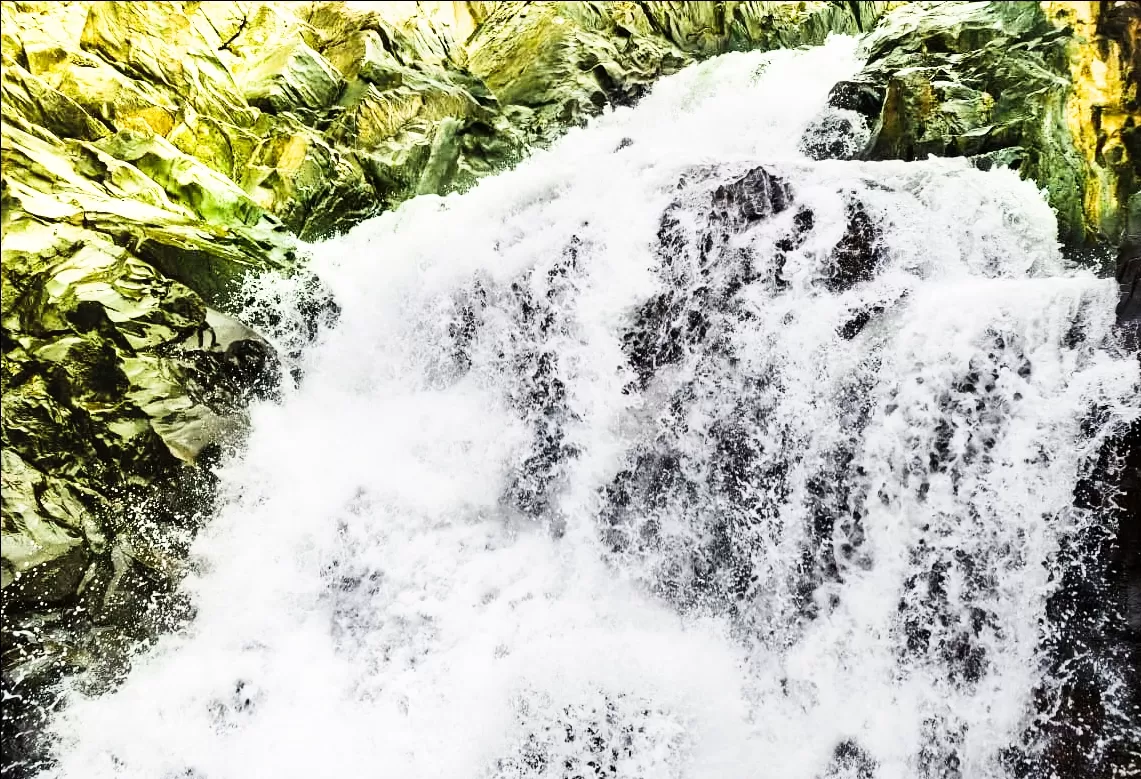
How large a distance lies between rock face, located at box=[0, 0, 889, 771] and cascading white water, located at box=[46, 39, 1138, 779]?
0.62 metres

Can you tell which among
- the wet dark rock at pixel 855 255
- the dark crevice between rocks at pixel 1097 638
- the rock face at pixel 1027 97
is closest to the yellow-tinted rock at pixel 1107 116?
the rock face at pixel 1027 97

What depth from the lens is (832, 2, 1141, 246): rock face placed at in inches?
237

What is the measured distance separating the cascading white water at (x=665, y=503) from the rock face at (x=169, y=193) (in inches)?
24.6

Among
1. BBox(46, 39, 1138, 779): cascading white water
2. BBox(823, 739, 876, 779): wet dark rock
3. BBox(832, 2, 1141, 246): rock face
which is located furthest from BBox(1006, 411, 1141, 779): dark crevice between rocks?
BBox(832, 2, 1141, 246): rock face

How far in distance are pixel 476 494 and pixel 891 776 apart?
377cm

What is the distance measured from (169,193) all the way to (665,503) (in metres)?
5.77

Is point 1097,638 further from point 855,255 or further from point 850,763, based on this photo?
point 855,255

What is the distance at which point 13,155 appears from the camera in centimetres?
601

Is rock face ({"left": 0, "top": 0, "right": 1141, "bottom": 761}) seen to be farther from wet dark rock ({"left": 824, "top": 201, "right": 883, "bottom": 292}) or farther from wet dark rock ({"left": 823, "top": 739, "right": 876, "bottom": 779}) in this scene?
wet dark rock ({"left": 823, "top": 739, "right": 876, "bottom": 779})

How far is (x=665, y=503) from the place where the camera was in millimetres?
6055

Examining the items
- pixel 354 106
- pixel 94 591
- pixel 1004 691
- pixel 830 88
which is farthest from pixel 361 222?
pixel 1004 691

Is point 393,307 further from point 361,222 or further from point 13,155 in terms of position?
point 13,155

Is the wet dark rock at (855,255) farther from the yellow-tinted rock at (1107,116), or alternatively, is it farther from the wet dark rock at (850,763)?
the wet dark rock at (850,763)

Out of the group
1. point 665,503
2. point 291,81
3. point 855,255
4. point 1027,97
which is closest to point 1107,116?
point 1027,97
